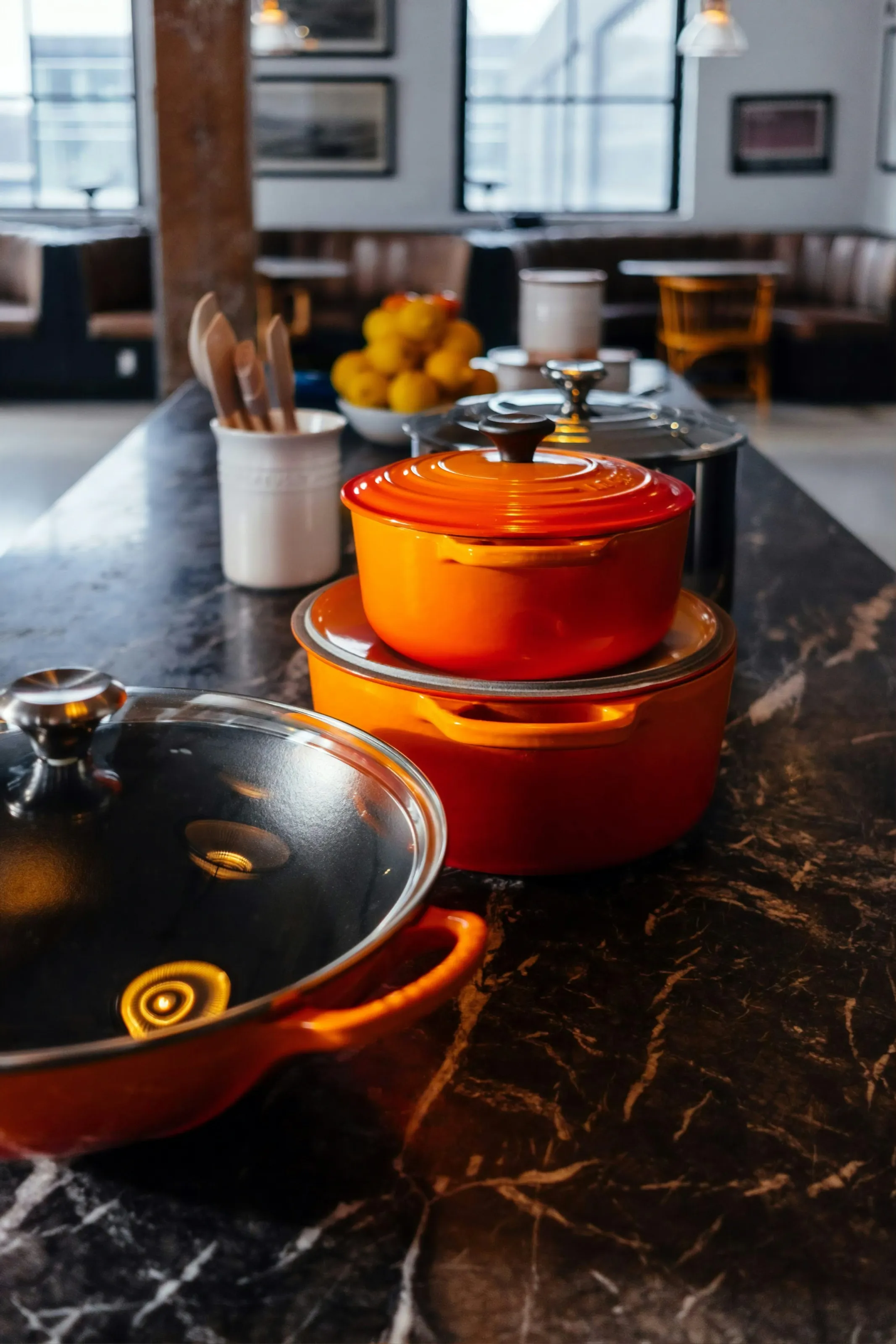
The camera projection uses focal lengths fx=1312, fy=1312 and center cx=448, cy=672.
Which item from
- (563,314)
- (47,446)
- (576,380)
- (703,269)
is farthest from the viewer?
(703,269)

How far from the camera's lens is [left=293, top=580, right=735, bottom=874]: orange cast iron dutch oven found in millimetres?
667

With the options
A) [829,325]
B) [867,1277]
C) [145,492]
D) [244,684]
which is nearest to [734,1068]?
[867,1277]

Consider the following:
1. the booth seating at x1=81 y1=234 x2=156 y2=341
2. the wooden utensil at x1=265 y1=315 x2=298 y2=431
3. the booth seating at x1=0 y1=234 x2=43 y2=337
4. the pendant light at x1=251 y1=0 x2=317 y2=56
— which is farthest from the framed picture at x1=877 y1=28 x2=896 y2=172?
the wooden utensil at x1=265 y1=315 x2=298 y2=431

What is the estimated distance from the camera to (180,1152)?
516mm

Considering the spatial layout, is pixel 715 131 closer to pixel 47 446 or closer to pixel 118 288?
pixel 118 288

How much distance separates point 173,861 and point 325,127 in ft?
26.7

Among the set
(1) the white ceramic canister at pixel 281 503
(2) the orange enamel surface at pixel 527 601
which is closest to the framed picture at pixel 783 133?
(1) the white ceramic canister at pixel 281 503

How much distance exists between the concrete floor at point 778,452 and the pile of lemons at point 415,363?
276 centimetres

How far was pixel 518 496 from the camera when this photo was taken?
682 millimetres

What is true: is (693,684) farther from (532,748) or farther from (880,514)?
(880,514)

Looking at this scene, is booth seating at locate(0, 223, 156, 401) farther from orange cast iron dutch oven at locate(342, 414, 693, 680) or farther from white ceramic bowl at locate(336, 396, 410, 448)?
orange cast iron dutch oven at locate(342, 414, 693, 680)

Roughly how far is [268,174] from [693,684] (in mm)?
8031

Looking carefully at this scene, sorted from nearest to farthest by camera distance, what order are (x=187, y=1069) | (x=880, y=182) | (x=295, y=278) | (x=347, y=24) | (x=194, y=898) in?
(x=187, y=1069) → (x=194, y=898) → (x=295, y=278) → (x=347, y=24) → (x=880, y=182)

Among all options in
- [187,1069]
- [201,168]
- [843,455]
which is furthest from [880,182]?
[187,1069]
